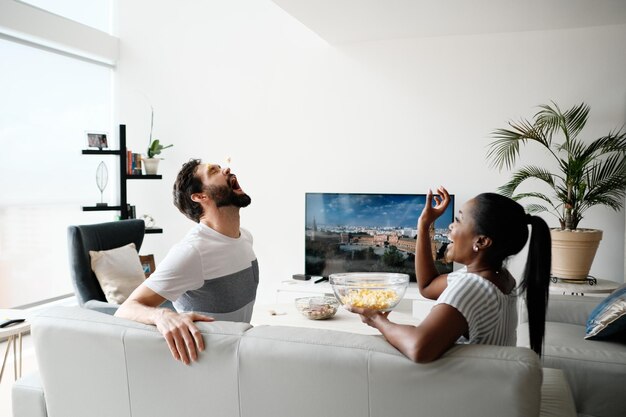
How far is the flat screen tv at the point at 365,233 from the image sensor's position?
5070 mm

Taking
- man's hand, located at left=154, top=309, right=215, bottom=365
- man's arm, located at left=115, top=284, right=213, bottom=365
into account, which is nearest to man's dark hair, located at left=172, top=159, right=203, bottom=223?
man's arm, located at left=115, top=284, right=213, bottom=365

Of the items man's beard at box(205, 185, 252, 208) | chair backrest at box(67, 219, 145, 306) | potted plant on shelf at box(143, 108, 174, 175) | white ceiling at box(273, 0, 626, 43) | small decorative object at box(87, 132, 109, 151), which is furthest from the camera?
potted plant on shelf at box(143, 108, 174, 175)

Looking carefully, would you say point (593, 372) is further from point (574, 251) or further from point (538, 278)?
point (574, 251)

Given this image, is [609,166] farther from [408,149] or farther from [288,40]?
[288,40]

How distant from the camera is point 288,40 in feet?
18.5

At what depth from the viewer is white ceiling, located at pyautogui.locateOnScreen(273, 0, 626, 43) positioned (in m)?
4.05

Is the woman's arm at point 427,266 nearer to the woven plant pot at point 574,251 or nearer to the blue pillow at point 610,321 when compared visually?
the blue pillow at point 610,321

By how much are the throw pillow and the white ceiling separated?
2013mm

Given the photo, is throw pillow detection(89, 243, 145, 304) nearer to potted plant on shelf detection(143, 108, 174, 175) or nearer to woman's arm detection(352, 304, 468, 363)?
potted plant on shelf detection(143, 108, 174, 175)

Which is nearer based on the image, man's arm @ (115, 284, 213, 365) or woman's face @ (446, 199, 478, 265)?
man's arm @ (115, 284, 213, 365)

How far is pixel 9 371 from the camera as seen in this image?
4.21 meters

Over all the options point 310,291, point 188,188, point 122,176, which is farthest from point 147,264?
point 188,188

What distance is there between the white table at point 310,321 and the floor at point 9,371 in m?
1.32

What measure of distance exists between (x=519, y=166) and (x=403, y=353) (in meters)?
3.82
